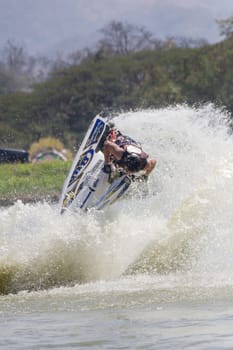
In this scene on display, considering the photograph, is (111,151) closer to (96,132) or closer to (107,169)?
(107,169)

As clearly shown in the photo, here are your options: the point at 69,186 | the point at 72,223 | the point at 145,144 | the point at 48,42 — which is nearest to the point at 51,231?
the point at 72,223

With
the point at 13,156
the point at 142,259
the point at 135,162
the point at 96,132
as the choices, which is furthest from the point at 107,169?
the point at 13,156

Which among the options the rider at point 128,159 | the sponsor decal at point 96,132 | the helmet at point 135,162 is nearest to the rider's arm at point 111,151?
→ the rider at point 128,159

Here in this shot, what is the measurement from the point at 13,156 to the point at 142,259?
97.1 ft

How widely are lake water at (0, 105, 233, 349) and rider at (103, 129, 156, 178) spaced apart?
1.27 feet

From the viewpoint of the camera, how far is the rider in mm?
14539

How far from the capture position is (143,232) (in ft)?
44.8

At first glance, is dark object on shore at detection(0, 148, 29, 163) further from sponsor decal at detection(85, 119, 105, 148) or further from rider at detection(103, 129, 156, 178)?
rider at detection(103, 129, 156, 178)

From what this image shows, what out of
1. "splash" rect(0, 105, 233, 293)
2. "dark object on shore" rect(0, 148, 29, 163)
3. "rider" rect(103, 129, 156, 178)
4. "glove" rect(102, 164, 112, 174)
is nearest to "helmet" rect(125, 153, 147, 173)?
"rider" rect(103, 129, 156, 178)

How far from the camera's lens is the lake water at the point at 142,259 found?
30.4 ft

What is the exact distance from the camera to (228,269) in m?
13.3

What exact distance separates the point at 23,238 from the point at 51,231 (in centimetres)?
38

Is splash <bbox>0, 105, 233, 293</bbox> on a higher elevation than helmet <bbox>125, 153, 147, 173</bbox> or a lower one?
lower

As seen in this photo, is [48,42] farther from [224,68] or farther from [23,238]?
[23,238]
